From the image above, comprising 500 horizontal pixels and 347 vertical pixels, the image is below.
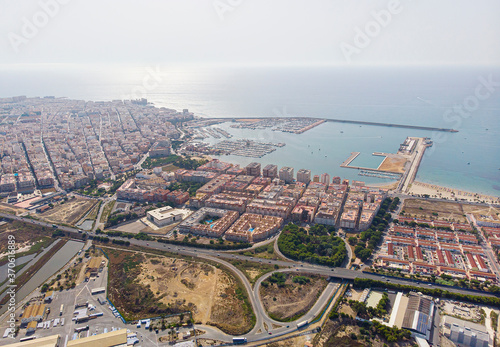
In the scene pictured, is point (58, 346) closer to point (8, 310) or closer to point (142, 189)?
point (8, 310)

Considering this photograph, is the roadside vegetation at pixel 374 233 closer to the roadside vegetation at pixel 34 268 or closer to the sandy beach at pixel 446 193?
the sandy beach at pixel 446 193

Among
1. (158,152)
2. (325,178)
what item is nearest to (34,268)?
(325,178)

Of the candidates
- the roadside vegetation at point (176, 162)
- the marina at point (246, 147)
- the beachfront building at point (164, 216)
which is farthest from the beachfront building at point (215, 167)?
the beachfront building at point (164, 216)

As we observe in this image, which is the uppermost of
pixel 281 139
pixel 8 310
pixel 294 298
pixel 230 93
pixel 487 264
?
pixel 230 93

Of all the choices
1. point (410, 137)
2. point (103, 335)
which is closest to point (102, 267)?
point (103, 335)

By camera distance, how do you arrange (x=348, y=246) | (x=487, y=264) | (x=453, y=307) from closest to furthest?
1. (x=453, y=307)
2. (x=487, y=264)
3. (x=348, y=246)
